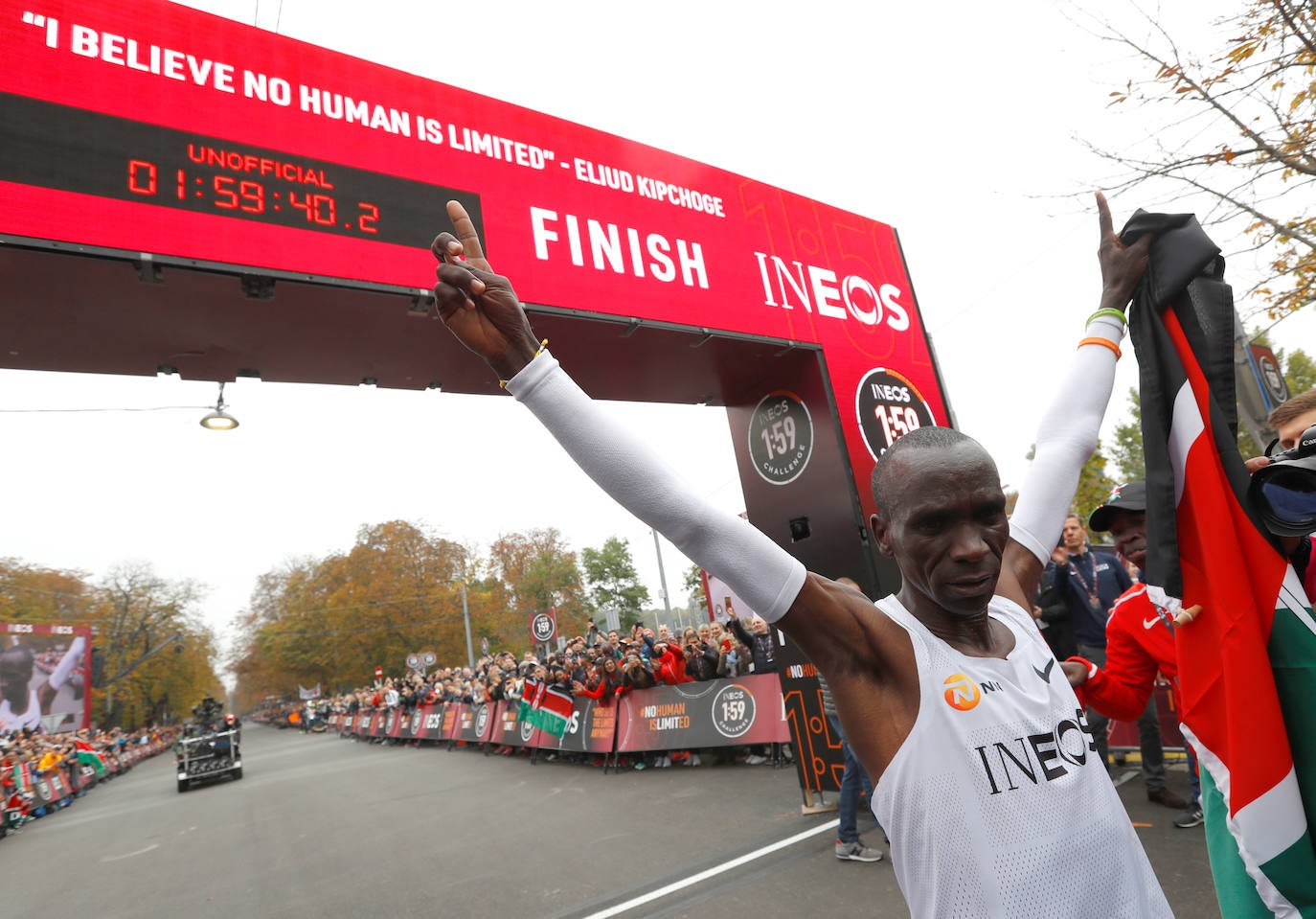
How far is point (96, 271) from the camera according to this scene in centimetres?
416

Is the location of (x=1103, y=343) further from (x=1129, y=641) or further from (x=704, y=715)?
(x=704, y=715)

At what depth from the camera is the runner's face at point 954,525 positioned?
4.63ft

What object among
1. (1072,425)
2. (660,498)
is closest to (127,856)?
(660,498)

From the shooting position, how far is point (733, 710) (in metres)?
10.6

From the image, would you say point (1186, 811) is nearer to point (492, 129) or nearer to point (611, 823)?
point (611, 823)

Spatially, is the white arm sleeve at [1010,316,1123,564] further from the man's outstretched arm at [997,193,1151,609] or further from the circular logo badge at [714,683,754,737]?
the circular logo badge at [714,683,754,737]

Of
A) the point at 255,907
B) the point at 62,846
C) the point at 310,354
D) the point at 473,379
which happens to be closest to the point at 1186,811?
the point at 473,379

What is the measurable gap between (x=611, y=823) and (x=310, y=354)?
18.9 feet

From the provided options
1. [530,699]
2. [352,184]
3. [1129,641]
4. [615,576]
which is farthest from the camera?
[615,576]

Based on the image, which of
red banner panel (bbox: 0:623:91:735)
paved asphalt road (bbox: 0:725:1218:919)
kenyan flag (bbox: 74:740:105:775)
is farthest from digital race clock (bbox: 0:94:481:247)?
red banner panel (bbox: 0:623:91:735)

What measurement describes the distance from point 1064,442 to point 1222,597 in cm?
56

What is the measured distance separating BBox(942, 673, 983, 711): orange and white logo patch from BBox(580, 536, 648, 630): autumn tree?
65192 mm

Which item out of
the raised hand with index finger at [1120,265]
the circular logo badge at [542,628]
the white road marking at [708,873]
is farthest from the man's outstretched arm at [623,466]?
the circular logo badge at [542,628]

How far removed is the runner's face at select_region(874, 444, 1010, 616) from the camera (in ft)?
4.63
